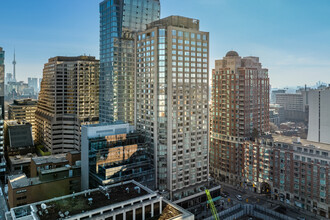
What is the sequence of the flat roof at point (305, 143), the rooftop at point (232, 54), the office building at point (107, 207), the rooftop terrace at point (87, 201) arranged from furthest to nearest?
the rooftop at point (232, 54) < the flat roof at point (305, 143) < the rooftop terrace at point (87, 201) < the office building at point (107, 207)

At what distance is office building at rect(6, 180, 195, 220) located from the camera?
62844 mm

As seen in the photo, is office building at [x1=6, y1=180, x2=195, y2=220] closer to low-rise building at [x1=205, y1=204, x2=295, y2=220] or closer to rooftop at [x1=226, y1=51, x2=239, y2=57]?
low-rise building at [x1=205, y1=204, x2=295, y2=220]

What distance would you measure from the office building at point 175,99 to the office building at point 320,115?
7498 cm

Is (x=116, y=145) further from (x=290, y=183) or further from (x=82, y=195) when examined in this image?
(x=290, y=183)

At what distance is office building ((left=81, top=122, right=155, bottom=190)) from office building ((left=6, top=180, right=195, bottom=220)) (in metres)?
17.8

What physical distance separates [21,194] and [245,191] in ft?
331

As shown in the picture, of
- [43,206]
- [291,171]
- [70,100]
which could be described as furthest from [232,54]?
[43,206]

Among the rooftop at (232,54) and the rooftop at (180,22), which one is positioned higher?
the rooftop at (180,22)

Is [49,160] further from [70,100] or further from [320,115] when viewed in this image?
[320,115]

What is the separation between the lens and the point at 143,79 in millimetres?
111938

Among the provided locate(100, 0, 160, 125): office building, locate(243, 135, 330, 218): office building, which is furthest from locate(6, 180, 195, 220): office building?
locate(100, 0, 160, 125): office building

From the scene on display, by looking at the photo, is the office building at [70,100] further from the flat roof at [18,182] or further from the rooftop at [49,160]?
the flat roof at [18,182]

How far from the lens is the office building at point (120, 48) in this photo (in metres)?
135

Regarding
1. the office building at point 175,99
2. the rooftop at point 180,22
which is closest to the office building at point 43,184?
the office building at point 175,99
